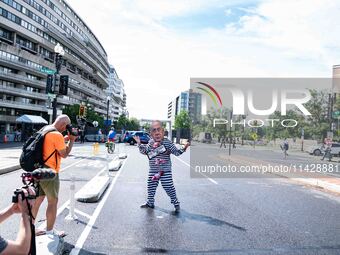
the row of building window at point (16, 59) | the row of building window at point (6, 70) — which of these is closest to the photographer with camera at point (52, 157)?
the row of building window at point (16, 59)

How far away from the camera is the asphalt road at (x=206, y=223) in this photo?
5.55 metres

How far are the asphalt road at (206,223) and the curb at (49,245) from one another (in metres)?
0.22

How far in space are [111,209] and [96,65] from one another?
98.3 meters

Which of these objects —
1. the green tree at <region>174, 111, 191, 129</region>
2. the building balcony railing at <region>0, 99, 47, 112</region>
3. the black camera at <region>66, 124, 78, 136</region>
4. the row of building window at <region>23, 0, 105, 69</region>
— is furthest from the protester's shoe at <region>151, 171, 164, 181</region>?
the green tree at <region>174, 111, 191, 129</region>

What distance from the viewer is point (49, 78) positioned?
18.1 metres

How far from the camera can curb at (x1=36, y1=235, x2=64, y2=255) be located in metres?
4.70

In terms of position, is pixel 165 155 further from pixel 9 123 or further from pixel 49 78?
pixel 9 123

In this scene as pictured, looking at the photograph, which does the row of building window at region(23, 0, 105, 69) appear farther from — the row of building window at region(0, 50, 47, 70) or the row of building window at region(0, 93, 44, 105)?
the row of building window at region(0, 93, 44, 105)

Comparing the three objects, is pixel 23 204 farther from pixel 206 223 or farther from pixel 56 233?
pixel 206 223

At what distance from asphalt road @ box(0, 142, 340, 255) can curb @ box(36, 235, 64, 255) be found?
217 millimetres

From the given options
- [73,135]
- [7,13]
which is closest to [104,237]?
[73,135]

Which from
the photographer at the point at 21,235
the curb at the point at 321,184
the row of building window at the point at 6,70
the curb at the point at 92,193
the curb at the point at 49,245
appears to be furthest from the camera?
the row of building window at the point at 6,70

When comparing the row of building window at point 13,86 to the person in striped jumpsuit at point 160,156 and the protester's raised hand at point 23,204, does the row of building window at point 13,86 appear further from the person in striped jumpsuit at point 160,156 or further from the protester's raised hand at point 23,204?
the protester's raised hand at point 23,204

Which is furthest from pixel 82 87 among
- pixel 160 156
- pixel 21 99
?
pixel 160 156
